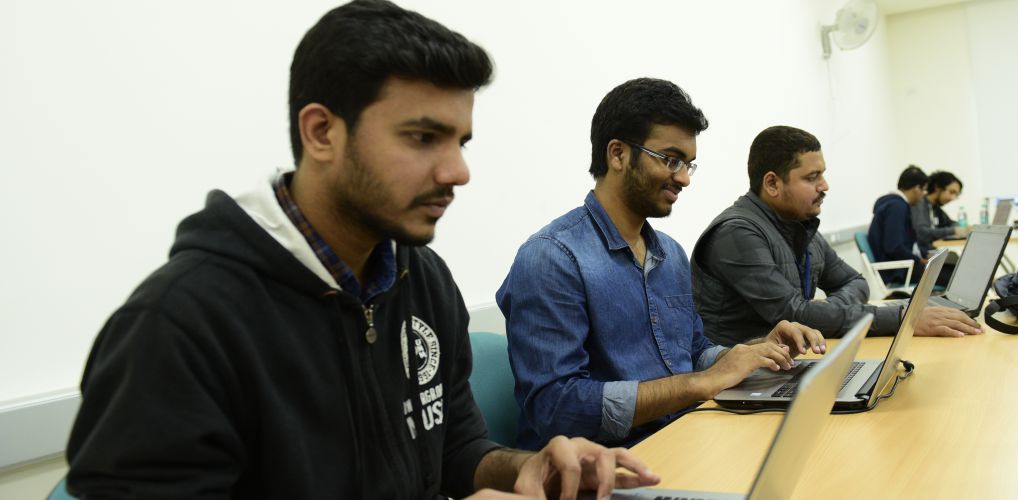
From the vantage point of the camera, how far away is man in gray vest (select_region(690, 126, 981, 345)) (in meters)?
2.18

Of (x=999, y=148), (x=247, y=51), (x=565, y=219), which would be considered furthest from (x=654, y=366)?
(x=999, y=148)

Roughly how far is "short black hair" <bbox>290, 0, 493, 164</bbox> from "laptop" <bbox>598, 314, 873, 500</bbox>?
584mm

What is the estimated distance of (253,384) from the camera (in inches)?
32.3

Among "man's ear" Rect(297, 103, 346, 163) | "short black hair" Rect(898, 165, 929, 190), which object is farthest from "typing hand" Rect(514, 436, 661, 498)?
"short black hair" Rect(898, 165, 929, 190)

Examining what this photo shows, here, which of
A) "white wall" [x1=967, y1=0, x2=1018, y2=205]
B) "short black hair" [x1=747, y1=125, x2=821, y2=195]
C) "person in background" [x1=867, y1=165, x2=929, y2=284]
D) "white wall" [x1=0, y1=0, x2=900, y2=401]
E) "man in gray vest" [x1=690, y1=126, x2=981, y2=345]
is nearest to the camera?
"white wall" [x1=0, y1=0, x2=900, y2=401]

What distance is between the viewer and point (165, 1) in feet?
4.97

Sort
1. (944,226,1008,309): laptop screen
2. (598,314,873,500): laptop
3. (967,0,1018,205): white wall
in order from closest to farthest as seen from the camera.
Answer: (598,314,873,500): laptop, (944,226,1008,309): laptop screen, (967,0,1018,205): white wall

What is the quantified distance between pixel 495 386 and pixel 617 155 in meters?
0.65

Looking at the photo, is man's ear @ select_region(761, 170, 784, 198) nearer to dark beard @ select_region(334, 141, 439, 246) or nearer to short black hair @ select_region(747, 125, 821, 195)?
short black hair @ select_region(747, 125, 821, 195)

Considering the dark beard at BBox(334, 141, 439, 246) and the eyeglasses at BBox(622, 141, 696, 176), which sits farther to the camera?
the eyeglasses at BBox(622, 141, 696, 176)

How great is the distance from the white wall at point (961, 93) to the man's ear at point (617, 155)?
25.3ft

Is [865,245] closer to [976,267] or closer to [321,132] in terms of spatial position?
[976,267]

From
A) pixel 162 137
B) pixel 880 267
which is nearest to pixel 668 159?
pixel 162 137

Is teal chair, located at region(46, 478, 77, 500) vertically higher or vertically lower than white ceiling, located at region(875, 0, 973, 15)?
lower
